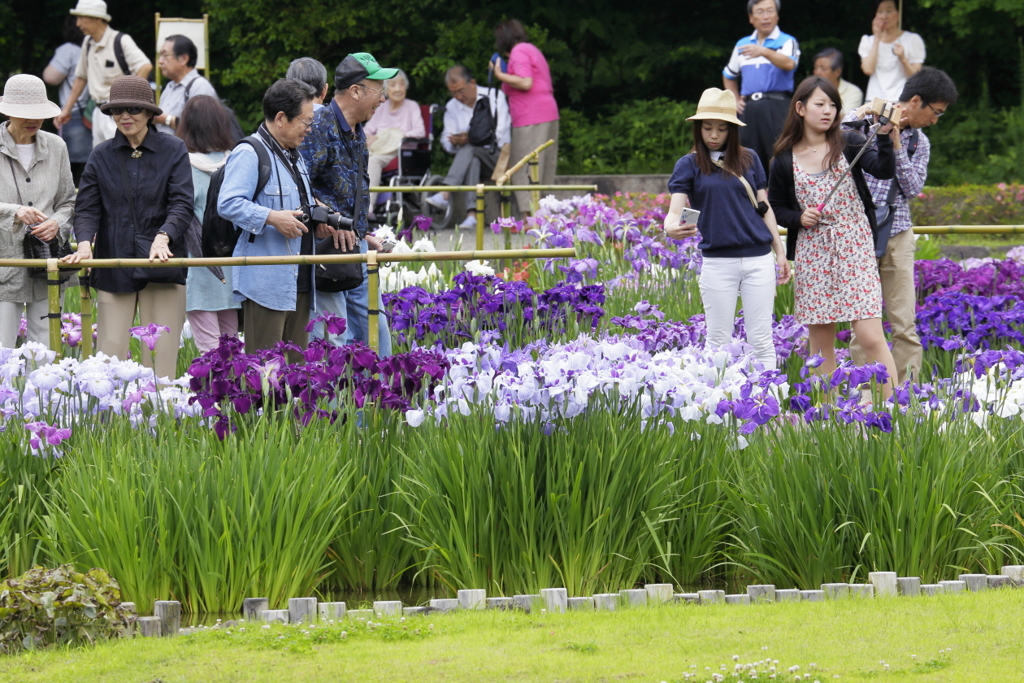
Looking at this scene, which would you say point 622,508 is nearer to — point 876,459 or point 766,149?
point 876,459

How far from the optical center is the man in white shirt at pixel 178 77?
10203 millimetres

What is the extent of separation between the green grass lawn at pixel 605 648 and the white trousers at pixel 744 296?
2439mm

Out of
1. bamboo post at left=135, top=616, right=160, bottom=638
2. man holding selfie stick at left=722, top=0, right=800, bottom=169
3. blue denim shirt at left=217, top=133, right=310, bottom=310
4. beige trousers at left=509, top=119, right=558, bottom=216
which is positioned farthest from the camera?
beige trousers at left=509, top=119, right=558, bottom=216

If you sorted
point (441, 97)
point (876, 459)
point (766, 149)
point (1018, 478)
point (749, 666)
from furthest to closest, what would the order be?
point (441, 97) < point (766, 149) < point (1018, 478) < point (876, 459) < point (749, 666)

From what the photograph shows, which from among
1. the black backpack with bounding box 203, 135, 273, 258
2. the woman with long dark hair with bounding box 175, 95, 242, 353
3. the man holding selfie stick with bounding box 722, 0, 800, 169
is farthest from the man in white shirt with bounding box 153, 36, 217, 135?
the man holding selfie stick with bounding box 722, 0, 800, 169

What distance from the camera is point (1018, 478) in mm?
4812

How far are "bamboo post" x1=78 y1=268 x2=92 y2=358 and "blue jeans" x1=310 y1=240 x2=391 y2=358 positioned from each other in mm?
1024

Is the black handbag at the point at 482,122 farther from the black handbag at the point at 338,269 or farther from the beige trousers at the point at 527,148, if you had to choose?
the black handbag at the point at 338,269

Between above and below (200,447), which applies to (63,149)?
above

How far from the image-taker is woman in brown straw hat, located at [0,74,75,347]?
21.6 feet

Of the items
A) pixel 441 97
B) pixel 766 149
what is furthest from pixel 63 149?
pixel 441 97

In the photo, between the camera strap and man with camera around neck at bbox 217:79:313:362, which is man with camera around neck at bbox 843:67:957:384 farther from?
man with camera around neck at bbox 217:79:313:362

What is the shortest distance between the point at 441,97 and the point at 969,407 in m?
14.7

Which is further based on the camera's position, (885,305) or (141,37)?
(141,37)
